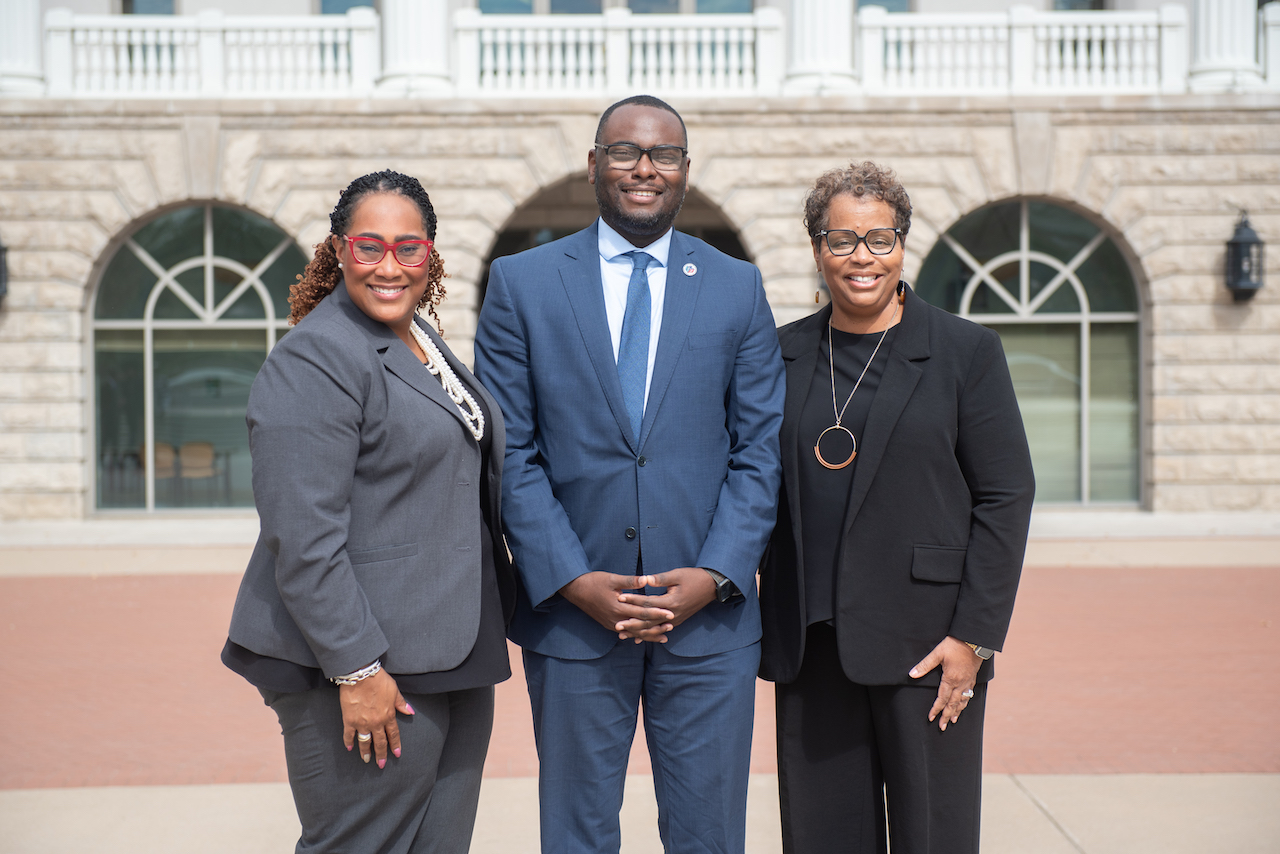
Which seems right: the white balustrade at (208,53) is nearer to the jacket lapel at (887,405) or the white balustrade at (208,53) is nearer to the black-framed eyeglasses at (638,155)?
the black-framed eyeglasses at (638,155)

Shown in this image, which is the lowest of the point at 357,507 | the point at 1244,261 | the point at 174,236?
the point at 357,507

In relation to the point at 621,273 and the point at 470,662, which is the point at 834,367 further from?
the point at 470,662

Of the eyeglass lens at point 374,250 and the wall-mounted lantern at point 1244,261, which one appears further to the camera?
the wall-mounted lantern at point 1244,261

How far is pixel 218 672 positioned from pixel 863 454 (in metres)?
5.04

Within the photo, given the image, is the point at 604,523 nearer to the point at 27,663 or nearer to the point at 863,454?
the point at 863,454

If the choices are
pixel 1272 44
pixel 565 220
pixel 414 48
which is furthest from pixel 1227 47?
pixel 414 48

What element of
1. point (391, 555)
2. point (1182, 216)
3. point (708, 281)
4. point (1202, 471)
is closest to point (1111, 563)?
point (1202, 471)

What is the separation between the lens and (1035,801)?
4367mm

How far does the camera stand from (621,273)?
2.99 meters

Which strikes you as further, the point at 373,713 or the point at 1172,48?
the point at 1172,48

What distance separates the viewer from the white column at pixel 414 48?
12.8 m

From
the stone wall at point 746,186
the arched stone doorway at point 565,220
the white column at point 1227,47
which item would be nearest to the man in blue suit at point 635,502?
the stone wall at point 746,186

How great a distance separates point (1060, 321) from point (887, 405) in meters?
11.8

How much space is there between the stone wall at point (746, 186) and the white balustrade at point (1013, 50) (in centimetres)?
48
